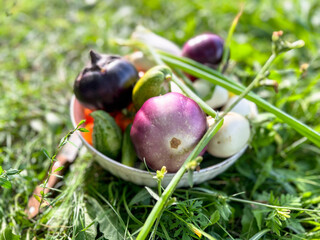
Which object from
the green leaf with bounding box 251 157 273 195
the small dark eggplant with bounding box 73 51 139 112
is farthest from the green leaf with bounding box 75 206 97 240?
the green leaf with bounding box 251 157 273 195

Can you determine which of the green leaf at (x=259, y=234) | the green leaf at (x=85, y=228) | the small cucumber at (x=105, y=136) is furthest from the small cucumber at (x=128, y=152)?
the green leaf at (x=259, y=234)

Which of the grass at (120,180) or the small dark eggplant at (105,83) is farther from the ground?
the small dark eggplant at (105,83)

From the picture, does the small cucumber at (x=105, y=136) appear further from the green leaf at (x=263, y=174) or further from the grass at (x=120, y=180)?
the green leaf at (x=263, y=174)

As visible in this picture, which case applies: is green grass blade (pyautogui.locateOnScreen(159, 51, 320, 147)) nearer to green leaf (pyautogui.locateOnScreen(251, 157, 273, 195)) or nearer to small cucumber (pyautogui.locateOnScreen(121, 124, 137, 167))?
green leaf (pyautogui.locateOnScreen(251, 157, 273, 195))

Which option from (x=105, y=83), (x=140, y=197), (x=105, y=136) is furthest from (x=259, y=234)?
(x=105, y=83)

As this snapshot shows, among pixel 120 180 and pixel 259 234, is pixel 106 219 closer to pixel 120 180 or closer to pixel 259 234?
pixel 120 180

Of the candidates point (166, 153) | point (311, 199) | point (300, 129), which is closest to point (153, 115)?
point (166, 153)
